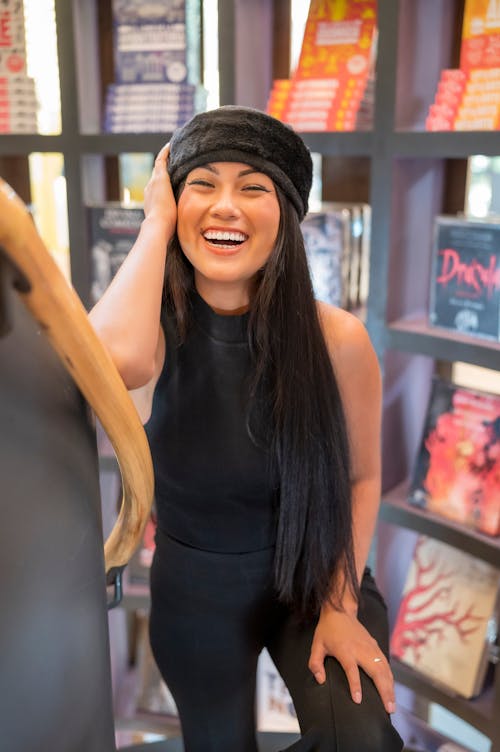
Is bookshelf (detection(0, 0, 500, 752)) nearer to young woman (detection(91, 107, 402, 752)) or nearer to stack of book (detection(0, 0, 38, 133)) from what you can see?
stack of book (detection(0, 0, 38, 133))

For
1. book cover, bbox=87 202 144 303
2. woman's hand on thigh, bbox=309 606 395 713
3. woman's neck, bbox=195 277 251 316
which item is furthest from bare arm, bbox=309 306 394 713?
book cover, bbox=87 202 144 303

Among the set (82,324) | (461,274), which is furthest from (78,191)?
(82,324)

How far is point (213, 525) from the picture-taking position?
1.29 meters

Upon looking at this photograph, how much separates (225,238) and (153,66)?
1016 millimetres

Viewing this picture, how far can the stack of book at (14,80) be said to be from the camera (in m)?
1.98

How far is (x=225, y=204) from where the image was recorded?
113 cm

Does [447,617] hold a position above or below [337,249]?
below

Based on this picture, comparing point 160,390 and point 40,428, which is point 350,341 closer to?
point 160,390

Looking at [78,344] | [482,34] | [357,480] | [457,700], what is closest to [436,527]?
[457,700]

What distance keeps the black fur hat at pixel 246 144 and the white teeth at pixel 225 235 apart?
103 millimetres

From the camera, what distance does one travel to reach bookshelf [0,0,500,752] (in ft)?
5.30

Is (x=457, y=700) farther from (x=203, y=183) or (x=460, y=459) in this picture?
(x=203, y=183)

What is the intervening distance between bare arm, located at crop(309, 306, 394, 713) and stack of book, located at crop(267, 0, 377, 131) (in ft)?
2.31

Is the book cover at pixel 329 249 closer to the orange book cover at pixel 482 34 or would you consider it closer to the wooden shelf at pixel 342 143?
the wooden shelf at pixel 342 143
